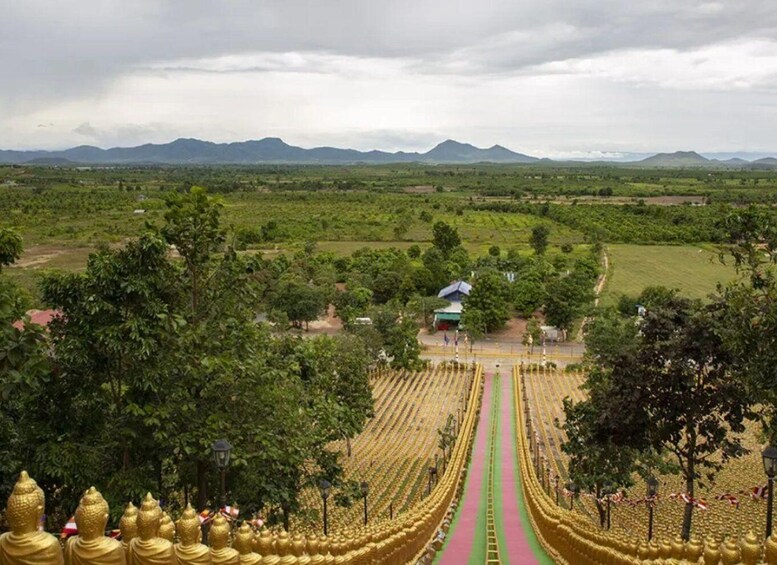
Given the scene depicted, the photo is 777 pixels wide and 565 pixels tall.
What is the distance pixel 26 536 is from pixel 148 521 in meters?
0.36

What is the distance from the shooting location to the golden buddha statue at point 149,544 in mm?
Answer: 2143

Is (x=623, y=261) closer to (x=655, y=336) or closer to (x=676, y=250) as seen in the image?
(x=676, y=250)

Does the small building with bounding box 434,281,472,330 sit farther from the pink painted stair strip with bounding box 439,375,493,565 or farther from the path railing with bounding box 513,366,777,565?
the path railing with bounding box 513,366,777,565

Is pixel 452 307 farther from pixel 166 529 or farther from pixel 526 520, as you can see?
pixel 166 529

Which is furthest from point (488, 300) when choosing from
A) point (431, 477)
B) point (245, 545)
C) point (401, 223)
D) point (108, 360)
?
point (401, 223)

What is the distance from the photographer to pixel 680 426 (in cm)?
1054

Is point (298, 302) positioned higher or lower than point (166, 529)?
lower

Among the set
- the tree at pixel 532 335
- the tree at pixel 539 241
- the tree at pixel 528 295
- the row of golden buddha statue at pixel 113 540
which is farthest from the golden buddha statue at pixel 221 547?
the tree at pixel 539 241

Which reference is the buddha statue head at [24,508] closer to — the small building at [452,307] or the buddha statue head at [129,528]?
the buddha statue head at [129,528]

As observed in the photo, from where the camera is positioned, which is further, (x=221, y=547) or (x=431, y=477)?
(x=431, y=477)

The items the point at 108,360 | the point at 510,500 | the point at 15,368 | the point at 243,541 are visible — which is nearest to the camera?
the point at 243,541

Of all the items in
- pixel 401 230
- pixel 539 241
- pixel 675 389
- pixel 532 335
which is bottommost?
pixel 532 335

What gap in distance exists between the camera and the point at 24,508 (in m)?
1.98

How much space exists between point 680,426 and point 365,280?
123 feet
